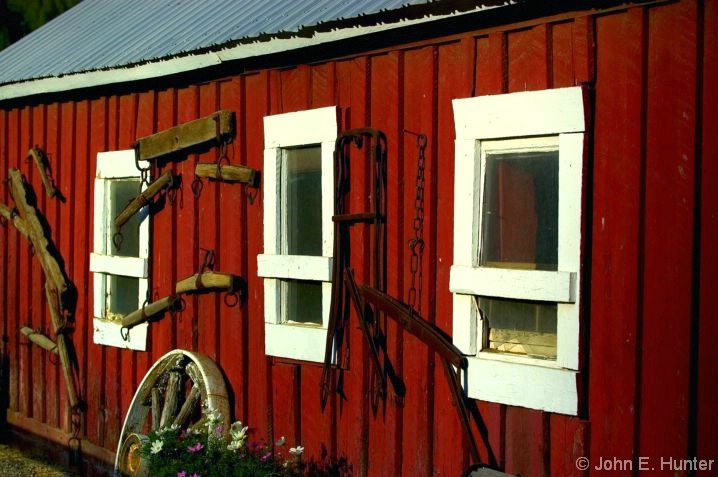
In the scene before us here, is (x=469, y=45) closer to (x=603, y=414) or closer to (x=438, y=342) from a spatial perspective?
(x=438, y=342)

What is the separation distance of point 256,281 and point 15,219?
141 inches

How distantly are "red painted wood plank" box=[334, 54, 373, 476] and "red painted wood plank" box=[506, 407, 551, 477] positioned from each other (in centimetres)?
108

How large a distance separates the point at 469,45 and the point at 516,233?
1032 mm

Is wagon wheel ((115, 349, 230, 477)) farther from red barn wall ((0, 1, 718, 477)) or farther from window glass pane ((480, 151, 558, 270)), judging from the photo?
window glass pane ((480, 151, 558, 270))

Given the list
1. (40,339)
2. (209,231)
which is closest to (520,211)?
(209,231)

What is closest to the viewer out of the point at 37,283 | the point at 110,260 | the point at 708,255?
the point at 708,255

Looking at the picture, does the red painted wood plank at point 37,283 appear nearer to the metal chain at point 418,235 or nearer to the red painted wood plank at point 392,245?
the red painted wood plank at point 392,245

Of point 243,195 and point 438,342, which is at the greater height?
point 243,195

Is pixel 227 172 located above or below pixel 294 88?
below

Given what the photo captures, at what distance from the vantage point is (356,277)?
568cm

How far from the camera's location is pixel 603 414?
4418mm

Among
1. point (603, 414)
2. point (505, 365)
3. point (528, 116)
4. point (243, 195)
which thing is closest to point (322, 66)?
point (243, 195)

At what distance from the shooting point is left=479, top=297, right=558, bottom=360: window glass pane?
184 inches

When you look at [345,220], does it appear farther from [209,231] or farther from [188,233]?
[188,233]
